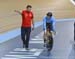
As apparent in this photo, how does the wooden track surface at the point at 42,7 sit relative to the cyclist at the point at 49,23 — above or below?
below

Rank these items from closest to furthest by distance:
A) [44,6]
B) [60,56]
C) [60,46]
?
[60,56]
[60,46]
[44,6]

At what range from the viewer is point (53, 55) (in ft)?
39.6

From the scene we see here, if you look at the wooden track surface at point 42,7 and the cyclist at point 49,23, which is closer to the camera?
the cyclist at point 49,23

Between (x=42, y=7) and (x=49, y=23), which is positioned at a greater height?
(x=49, y=23)

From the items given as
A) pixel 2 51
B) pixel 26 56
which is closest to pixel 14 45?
pixel 2 51

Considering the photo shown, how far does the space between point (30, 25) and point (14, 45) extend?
2.65 m

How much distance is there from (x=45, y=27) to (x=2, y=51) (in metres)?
2.31

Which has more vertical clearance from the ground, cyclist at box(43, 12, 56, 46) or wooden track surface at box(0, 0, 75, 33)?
cyclist at box(43, 12, 56, 46)

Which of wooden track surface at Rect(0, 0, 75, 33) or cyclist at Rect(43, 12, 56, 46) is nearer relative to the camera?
cyclist at Rect(43, 12, 56, 46)

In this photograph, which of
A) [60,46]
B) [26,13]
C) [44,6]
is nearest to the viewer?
[26,13]

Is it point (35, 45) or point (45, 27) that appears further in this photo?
point (35, 45)

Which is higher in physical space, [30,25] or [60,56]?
[30,25]

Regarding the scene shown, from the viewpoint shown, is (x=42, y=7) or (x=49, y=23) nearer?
(x=49, y=23)

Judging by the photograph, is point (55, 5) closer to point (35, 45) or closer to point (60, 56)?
point (35, 45)
